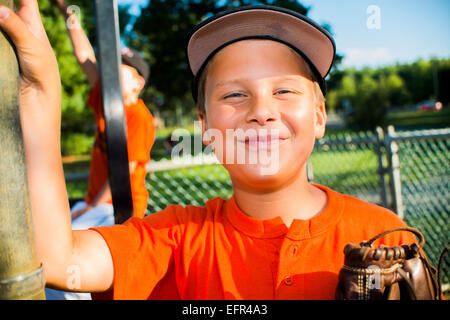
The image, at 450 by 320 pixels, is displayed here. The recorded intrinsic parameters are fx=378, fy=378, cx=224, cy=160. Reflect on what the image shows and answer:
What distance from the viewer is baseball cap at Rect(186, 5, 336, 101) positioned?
1.25m

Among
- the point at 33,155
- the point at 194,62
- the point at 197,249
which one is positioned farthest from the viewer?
the point at 194,62

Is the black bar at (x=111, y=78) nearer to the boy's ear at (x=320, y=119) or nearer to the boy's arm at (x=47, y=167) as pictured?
the boy's arm at (x=47, y=167)

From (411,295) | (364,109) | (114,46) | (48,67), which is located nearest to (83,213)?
(114,46)

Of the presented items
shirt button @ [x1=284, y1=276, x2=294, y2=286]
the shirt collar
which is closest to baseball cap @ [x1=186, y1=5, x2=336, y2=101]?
the shirt collar

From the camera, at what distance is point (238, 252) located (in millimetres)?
Result: 1210

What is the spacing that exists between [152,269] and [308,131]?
677 millimetres

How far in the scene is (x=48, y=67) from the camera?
799mm

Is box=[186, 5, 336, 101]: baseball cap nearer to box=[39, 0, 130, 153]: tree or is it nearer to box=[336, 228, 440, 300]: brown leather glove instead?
box=[336, 228, 440, 300]: brown leather glove

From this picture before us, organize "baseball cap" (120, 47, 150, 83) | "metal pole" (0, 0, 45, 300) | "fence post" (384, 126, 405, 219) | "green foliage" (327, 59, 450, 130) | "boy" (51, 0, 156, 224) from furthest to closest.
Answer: "green foliage" (327, 59, 450, 130)
"fence post" (384, 126, 405, 219)
"baseball cap" (120, 47, 150, 83)
"boy" (51, 0, 156, 224)
"metal pole" (0, 0, 45, 300)

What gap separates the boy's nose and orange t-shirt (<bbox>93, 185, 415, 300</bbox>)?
0.34 m

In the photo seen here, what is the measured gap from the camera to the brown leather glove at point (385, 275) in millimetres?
903

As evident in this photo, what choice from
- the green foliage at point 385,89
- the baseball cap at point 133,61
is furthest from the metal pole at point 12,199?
the green foliage at point 385,89

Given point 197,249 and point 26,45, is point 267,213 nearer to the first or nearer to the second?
point 197,249

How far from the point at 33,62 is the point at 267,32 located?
76 centimetres
